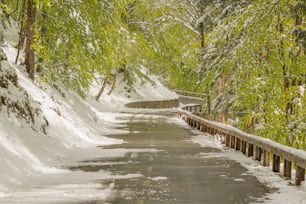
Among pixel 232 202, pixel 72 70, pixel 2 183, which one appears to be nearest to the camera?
pixel 232 202

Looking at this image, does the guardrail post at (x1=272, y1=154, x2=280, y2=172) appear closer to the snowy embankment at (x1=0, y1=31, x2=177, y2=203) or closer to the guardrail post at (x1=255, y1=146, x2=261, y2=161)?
A: the guardrail post at (x1=255, y1=146, x2=261, y2=161)

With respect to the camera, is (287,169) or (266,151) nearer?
(287,169)

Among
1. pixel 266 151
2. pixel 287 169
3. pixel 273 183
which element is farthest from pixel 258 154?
pixel 273 183

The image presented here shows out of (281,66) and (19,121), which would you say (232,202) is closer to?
(19,121)

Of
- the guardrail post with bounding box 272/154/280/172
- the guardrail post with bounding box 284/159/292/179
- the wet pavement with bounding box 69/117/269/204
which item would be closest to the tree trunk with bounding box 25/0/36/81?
the wet pavement with bounding box 69/117/269/204

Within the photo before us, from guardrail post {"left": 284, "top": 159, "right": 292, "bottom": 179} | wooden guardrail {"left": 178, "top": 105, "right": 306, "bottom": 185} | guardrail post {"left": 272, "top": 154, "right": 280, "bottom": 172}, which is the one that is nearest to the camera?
wooden guardrail {"left": 178, "top": 105, "right": 306, "bottom": 185}

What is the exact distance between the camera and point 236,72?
15.5m

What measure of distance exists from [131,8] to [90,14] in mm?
28986

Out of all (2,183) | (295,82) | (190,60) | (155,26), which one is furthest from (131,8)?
(2,183)

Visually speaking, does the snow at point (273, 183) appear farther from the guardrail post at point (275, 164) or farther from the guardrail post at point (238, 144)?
the guardrail post at point (238, 144)

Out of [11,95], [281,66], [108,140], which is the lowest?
[108,140]

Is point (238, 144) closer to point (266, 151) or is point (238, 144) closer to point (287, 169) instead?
point (266, 151)

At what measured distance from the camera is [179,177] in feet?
38.1

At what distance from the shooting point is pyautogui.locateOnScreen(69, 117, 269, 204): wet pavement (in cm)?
934
